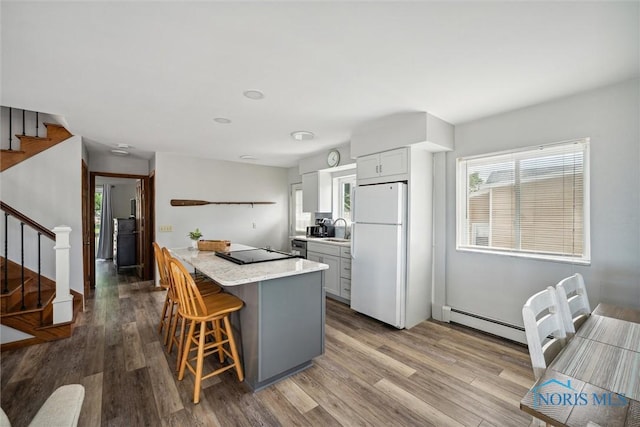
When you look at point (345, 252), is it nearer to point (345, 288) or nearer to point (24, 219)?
→ point (345, 288)

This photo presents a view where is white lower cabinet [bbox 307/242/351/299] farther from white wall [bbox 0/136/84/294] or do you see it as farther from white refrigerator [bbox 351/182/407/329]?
white wall [bbox 0/136/84/294]

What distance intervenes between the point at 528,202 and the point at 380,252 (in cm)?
160

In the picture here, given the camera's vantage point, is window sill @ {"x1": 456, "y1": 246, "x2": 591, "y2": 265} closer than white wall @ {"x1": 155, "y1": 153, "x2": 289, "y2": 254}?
Yes

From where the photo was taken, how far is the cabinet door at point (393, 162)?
313 centimetres

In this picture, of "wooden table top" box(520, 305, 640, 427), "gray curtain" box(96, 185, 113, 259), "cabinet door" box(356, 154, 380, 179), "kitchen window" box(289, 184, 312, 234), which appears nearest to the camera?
"wooden table top" box(520, 305, 640, 427)

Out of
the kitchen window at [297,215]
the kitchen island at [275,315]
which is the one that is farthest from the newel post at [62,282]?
the kitchen window at [297,215]

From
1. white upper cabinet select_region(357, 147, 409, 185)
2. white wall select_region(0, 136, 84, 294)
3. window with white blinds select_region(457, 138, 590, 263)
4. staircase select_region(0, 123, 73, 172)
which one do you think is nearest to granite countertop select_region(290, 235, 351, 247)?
white upper cabinet select_region(357, 147, 409, 185)

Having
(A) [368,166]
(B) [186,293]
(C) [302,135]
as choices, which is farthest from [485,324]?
(C) [302,135]

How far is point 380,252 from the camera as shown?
3303 mm

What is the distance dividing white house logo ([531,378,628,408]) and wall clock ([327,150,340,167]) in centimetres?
390

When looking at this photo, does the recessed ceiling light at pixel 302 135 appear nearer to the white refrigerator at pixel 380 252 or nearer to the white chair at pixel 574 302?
the white refrigerator at pixel 380 252

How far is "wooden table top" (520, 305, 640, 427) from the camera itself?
0.80m

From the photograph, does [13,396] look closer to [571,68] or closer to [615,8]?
[615,8]

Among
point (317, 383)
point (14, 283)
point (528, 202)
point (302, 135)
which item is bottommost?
point (317, 383)
